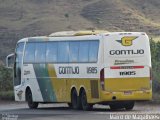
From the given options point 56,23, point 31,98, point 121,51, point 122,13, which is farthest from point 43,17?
point 121,51

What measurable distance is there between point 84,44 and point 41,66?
11.7ft

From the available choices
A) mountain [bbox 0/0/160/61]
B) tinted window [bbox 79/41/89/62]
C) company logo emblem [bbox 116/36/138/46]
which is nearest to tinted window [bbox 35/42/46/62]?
tinted window [bbox 79/41/89/62]

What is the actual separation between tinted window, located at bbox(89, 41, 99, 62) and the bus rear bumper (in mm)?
1449

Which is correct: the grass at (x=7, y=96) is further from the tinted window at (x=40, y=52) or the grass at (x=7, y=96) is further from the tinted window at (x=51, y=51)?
the tinted window at (x=51, y=51)

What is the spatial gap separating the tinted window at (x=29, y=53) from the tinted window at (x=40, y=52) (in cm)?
36

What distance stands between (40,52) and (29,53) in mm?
1108

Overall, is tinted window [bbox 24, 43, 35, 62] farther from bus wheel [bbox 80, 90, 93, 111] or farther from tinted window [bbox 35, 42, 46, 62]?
bus wheel [bbox 80, 90, 93, 111]

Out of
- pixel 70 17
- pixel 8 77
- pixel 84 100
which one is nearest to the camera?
pixel 84 100

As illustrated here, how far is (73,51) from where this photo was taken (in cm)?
3441

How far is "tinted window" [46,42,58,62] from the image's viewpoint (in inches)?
1402

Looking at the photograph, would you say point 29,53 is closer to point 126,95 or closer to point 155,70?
point 126,95

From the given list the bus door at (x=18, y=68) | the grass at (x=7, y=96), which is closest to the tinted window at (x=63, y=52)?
the bus door at (x=18, y=68)

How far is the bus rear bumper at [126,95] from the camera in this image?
3238 cm

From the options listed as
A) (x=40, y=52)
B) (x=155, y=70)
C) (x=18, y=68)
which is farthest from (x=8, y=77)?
(x=40, y=52)
